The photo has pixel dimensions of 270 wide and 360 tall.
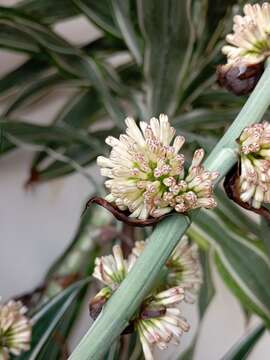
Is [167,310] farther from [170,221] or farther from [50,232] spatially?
[50,232]

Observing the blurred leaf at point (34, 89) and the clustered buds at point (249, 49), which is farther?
the blurred leaf at point (34, 89)

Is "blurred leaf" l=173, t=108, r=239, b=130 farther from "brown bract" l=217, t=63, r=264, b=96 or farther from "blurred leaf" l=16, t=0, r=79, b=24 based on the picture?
"brown bract" l=217, t=63, r=264, b=96

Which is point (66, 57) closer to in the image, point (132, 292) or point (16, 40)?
point (16, 40)

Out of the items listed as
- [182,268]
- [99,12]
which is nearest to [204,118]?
[99,12]

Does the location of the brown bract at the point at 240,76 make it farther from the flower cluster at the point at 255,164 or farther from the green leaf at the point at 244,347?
the green leaf at the point at 244,347

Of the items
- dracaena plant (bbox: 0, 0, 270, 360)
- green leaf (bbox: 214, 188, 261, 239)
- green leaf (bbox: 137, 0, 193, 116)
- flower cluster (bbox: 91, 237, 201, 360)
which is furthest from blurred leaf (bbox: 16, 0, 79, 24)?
flower cluster (bbox: 91, 237, 201, 360)

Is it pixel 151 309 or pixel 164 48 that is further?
pixel 164 48

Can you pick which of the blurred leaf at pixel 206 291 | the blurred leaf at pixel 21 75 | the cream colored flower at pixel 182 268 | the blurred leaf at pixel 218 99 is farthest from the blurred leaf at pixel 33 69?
the cream colored flower at pixel 182 268
